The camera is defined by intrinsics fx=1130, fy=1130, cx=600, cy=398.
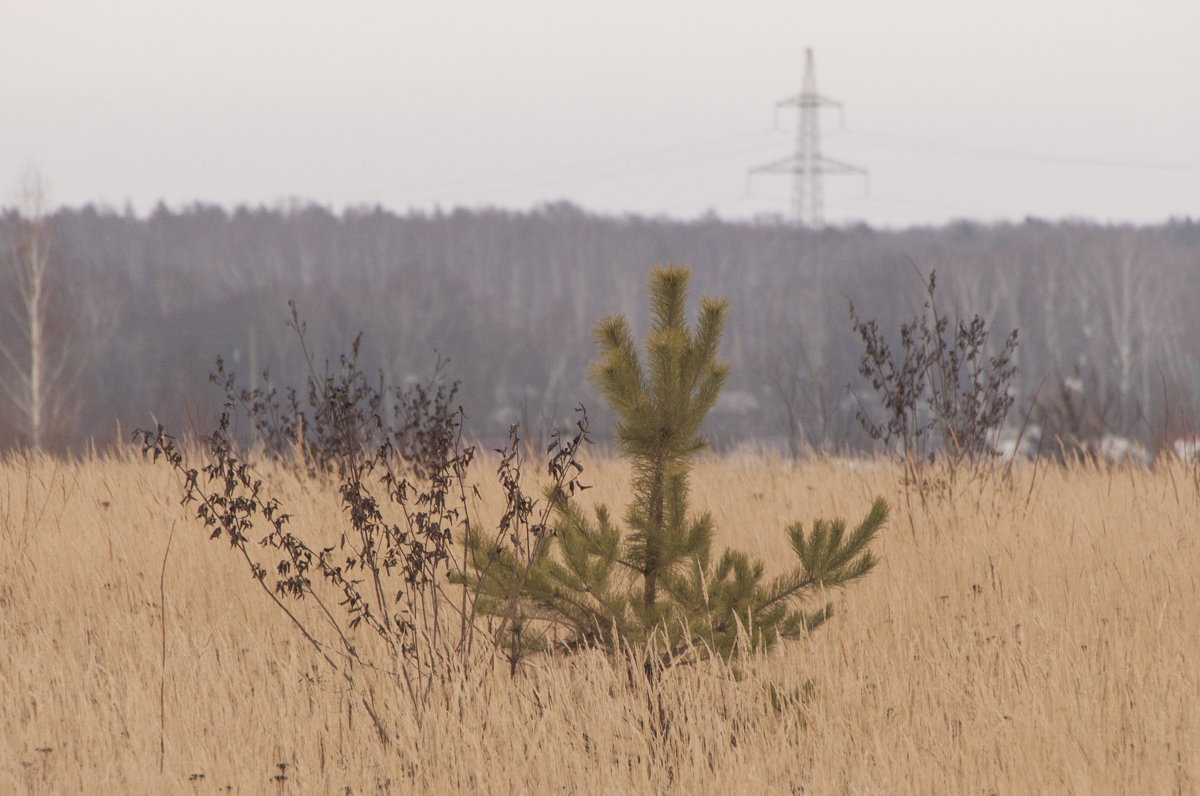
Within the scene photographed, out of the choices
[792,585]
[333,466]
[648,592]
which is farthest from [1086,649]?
[333,466]

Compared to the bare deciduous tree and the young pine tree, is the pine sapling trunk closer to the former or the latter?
the young pine tree

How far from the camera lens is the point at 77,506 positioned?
690 centimetres

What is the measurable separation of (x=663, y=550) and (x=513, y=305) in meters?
54.5

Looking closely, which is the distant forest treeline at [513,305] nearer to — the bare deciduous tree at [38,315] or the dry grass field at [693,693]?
the bare deciduous tree at [38,315]

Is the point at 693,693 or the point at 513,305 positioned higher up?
the point at 513,305

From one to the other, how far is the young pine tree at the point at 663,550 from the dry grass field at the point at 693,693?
0.57 ft

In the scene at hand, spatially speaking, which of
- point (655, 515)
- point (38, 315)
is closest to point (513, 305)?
point (38, 315)

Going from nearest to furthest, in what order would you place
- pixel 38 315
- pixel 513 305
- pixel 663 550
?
pixel 663 550, pixel 38 315, pixel 513 305

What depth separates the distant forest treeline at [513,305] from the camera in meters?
41.2

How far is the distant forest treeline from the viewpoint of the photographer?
1623 inches

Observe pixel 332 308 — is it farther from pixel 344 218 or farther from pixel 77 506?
pixel 77 506

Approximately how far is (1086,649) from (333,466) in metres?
4.84

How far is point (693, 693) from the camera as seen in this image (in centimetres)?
392

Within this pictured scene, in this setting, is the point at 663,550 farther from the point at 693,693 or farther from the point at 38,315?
the point at 38,315
